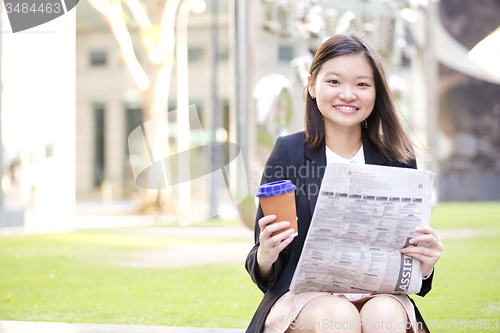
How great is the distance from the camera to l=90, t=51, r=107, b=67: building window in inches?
759

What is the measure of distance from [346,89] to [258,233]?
55cm

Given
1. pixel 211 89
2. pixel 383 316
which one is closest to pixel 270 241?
pixel 383 316

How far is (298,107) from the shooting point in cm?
548

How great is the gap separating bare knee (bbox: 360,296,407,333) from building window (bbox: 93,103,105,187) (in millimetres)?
18313

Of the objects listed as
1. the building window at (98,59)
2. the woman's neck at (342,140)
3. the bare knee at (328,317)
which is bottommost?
the bare knee at (328,317)

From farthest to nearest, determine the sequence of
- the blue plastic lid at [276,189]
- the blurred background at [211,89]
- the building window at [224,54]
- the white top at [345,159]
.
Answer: the building window at [224,54], the blurred background at [211,89], the white top at [345,159], the blue plastic lid at [276,189]

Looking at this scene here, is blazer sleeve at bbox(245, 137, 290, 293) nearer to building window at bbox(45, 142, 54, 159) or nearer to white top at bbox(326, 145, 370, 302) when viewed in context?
white top at bbox(326, 145, 370, 302)

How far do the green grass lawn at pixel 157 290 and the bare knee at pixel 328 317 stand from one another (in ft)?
3.87

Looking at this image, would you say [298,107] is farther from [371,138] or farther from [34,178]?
[34,178]

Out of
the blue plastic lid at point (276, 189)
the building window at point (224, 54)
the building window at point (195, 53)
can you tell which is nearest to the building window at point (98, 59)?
the building window at point (195, 53)

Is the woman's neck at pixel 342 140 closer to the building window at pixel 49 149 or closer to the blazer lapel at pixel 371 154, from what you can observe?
the blazer lapel at pixel 371 154

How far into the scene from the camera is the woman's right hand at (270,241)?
4.92ft

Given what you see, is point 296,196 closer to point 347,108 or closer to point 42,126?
point 347,108

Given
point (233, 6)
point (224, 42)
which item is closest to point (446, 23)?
point (224, 42)
